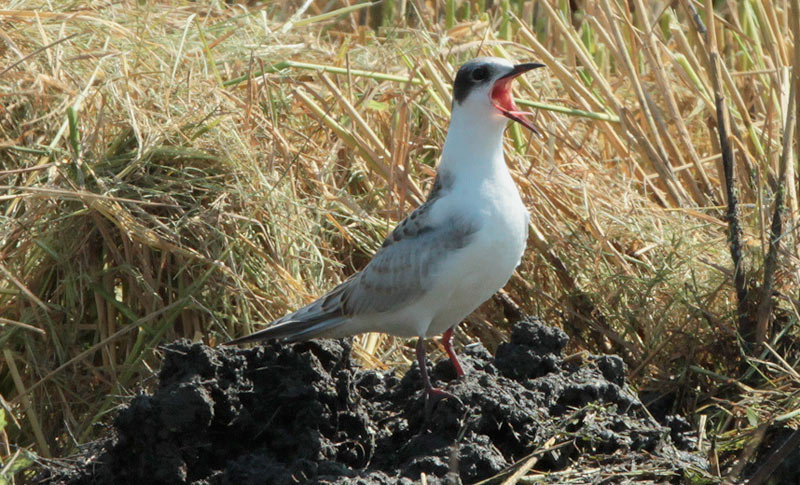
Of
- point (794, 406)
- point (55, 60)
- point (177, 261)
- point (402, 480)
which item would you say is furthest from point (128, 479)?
point (55, 60)

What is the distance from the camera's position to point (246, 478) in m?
2.82

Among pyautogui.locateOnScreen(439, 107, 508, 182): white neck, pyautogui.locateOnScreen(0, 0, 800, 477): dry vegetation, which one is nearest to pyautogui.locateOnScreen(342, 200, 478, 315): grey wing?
pyautogui.locateOnScreen(439, 107, 508, 182): white neck

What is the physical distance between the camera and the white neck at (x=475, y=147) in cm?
340

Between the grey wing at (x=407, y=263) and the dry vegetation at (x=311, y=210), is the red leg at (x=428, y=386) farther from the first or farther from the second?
the dry vegetation at (x=311, y=210)

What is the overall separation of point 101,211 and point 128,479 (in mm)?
1237

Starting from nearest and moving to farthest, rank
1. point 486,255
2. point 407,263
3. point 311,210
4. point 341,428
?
point 341,428, point 486,255, point 407,263, point 311,210

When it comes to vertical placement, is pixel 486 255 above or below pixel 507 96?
below

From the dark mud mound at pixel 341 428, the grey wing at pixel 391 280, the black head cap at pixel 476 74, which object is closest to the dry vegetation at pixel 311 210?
the dark mud mound at pixel 341 428

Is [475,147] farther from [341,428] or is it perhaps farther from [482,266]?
[341,428]

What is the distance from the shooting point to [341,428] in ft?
10.1

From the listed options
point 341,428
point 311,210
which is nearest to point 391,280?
point 341,428

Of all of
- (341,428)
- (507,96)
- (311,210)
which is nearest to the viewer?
(341,428)

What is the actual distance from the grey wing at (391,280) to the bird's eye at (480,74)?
1.40ft

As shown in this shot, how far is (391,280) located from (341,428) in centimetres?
55
